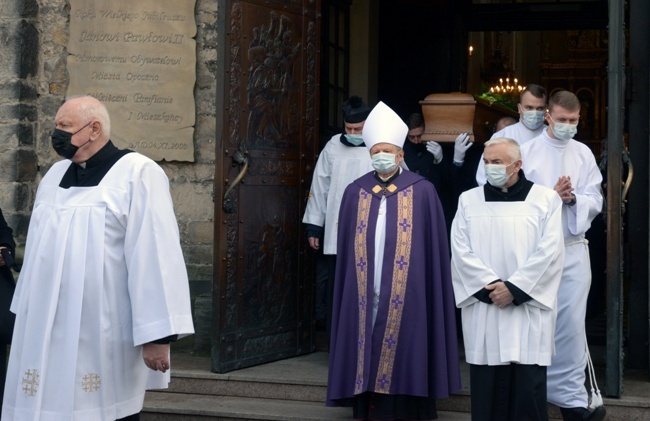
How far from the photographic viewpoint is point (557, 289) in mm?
6535

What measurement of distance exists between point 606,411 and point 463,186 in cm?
215

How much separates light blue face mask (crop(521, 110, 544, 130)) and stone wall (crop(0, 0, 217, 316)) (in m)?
2.44

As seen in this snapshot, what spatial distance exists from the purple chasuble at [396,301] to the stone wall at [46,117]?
1849 mm

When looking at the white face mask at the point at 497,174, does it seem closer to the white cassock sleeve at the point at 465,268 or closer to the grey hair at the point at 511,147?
the grey hair at the point at 511,147

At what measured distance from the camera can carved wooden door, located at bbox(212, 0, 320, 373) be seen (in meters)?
8.04

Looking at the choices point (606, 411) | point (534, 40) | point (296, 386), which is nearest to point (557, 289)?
point (606, 411)

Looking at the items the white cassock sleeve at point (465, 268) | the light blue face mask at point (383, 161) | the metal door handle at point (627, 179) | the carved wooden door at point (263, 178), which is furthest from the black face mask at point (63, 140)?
the metal door handle at point (627, 179)

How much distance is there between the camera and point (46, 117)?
9.29 metres

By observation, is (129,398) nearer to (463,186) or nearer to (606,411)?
(606,411)

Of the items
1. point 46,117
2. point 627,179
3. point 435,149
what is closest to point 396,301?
point 627,179

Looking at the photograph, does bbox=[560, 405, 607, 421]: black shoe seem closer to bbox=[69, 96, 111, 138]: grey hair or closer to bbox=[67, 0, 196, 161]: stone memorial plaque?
bbox=[69, 96, 111, 138]: grey hair

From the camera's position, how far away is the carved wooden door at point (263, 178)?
804 centimetres

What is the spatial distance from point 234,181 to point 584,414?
8.68ft

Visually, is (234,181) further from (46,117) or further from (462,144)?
(46,117)
